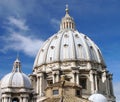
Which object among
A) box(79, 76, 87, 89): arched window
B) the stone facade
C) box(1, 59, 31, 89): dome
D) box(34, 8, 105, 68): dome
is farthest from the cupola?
box(1, 59, 31, 89): dome

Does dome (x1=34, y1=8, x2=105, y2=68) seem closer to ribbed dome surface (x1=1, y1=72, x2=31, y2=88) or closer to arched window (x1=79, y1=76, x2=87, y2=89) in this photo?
arched window (x1=79, y1=76, x2=87, y2=89)

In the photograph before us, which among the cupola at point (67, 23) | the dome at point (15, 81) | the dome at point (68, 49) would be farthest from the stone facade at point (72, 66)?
the dome at point (15, 81)

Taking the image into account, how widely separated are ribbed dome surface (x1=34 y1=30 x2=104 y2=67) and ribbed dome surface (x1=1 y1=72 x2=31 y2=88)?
23.5m

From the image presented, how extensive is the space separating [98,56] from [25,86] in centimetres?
3312

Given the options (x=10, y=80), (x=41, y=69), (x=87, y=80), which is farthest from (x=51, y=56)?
(x=10, y=80)

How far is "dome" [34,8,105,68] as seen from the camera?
280 ft

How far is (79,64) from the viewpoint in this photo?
83.4 metres

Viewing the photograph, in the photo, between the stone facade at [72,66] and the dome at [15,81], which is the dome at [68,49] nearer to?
the stone facade at [72,66]

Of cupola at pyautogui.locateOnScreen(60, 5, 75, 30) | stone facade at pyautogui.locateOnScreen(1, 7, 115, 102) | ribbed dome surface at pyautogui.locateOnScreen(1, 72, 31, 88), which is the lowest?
ribbed dome surface at pyautogui.locateOnScreen(1, 72, 31, 88)

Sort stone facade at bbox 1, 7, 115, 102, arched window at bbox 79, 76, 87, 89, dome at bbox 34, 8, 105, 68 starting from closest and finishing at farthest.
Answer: stone facade at bbox 1, 7, 115, 102 → arched window at bbox 79, 76, 87, 89 → dome at bbox 34, 8, 105, 68

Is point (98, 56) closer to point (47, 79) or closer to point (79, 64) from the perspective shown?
point (79, 64)

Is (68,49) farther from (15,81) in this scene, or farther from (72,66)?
(15,81)

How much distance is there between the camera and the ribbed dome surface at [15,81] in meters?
60.0

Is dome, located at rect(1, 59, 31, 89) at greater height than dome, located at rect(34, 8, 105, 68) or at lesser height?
lesser
